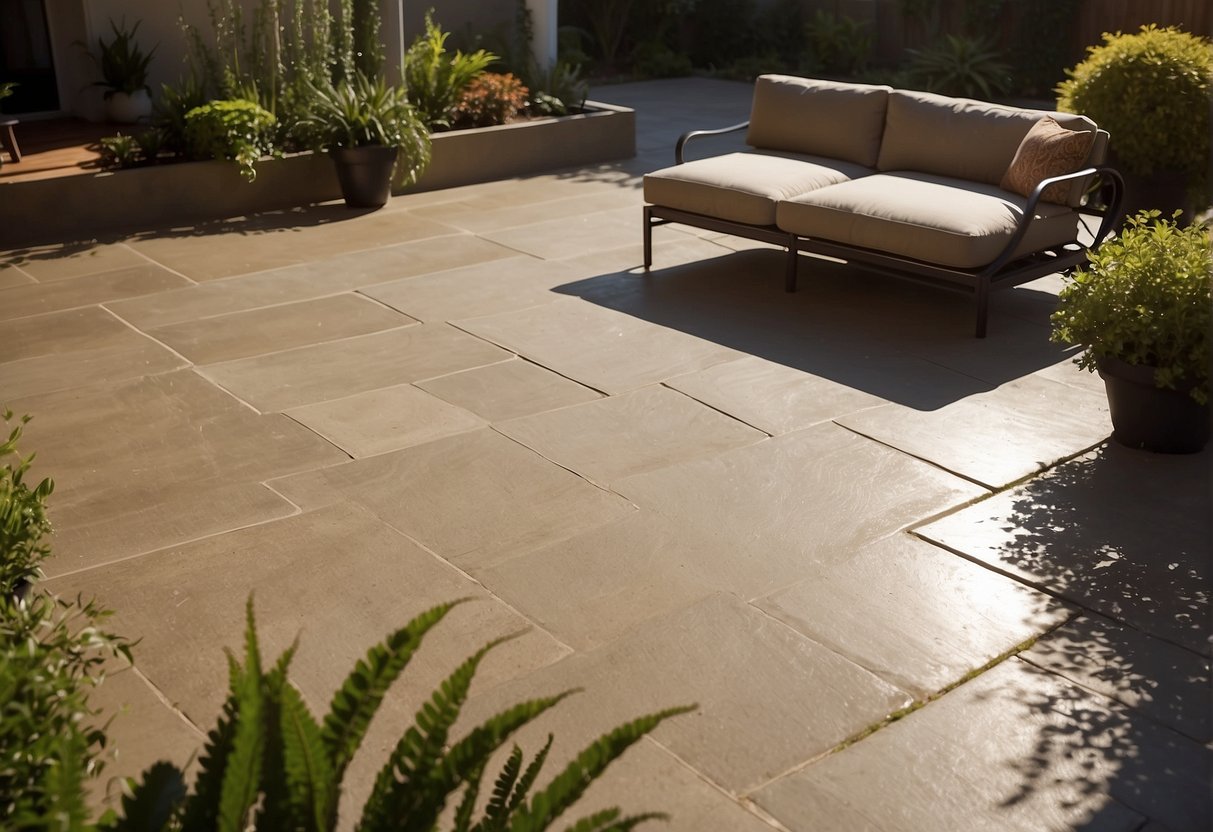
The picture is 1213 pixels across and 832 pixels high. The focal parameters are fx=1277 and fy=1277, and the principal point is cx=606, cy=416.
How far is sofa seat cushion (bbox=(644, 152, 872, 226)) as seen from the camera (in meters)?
6.95

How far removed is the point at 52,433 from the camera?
514 cm

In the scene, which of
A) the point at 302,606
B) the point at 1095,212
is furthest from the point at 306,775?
the point at 1095,212

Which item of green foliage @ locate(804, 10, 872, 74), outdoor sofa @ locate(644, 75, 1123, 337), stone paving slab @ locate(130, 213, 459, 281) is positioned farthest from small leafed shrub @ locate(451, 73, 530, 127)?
green foliage @ locate(804, 10, 872, 74)

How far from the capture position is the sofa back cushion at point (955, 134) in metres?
6.84

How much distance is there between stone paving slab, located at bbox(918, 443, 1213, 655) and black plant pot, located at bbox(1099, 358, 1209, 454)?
6cm

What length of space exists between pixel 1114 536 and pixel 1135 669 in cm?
87

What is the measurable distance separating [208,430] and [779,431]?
7.60 ft

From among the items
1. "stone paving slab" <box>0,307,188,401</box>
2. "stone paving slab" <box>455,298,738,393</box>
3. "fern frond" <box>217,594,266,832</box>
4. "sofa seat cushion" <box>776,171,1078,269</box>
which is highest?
"fern frond" <box>217,594,266,832</box>

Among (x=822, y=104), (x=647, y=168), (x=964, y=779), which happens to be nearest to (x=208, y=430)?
(x=964, y=779)

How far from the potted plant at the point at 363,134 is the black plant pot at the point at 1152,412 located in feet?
17.9

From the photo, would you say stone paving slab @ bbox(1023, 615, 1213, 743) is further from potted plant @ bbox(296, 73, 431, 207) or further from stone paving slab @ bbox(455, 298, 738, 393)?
potted plant @ bbox(296, 73, 431, 207)

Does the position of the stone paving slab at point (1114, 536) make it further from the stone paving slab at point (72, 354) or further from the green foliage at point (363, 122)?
the green foliage at point (363, 122)

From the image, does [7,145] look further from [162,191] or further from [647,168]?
[647,168]

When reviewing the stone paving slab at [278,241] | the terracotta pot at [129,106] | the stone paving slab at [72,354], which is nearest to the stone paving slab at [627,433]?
the stone paving slab at [72,354]
